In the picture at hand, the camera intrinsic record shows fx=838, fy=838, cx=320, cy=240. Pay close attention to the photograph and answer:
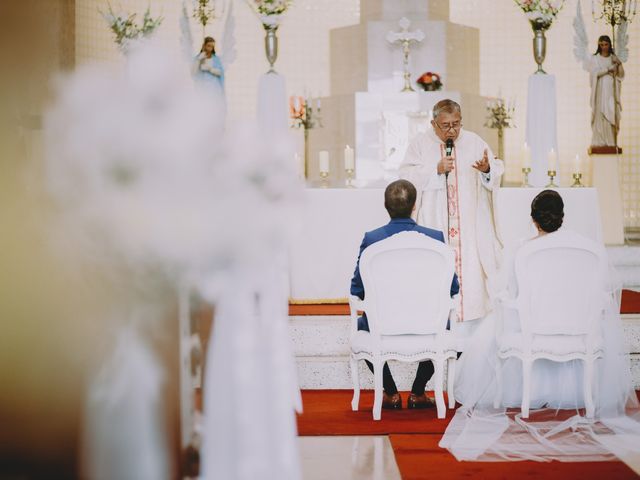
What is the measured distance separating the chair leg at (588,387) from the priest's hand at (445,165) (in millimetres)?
1633

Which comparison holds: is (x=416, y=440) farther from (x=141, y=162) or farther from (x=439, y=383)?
(x=141, y=162)

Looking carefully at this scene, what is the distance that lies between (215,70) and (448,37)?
357 centimetres

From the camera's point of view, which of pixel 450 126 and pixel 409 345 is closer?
pixel 409 345

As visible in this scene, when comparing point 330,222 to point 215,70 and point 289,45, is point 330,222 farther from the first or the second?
point 289,45

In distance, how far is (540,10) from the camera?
799 cm

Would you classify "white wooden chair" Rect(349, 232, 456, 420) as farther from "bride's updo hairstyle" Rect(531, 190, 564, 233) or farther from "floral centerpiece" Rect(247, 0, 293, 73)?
"floral centerpiece" Rect(247, 0, 293, 73)

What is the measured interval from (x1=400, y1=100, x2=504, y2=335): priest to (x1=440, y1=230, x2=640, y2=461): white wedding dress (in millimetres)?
798

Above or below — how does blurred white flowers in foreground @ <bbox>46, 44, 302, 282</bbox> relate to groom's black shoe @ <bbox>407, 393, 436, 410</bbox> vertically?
above

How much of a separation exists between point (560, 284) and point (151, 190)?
3535 millimetres

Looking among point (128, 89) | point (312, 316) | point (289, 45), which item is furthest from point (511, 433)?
point (289, 45)

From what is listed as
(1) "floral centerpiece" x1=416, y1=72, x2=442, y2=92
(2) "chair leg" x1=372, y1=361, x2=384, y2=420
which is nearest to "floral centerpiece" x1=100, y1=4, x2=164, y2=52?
(1) "floral centerpiece" x1=416, y1=72, x2=442, y2=92

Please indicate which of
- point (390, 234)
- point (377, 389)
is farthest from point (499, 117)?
point (377, 389)

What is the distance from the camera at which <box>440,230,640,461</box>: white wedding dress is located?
159 inches

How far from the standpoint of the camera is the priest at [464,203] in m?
5.87
